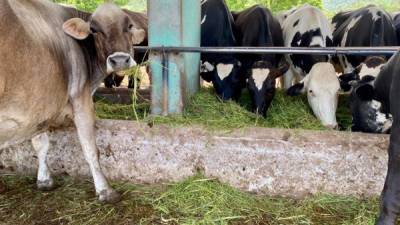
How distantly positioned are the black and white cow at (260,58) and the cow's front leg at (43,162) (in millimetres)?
2408

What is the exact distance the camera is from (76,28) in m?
4.26

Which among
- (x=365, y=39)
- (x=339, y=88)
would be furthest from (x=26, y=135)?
(x=365, y=39)

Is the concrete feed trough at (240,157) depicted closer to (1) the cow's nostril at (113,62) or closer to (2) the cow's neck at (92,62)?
(2) the cow's neck at (92,62)

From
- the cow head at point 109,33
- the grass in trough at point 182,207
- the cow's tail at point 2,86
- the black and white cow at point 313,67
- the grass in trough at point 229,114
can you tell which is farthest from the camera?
the black and white cow at point 313,67

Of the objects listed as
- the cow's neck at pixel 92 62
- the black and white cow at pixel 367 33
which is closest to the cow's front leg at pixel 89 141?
the cow's neck at pixel 92 62

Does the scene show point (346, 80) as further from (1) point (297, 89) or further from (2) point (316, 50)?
(2) point (316, 50)

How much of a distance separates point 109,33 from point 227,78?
2320 mm

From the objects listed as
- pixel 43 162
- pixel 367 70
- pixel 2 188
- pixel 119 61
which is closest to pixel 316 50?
pixel 367 70

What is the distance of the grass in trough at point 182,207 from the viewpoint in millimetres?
3963

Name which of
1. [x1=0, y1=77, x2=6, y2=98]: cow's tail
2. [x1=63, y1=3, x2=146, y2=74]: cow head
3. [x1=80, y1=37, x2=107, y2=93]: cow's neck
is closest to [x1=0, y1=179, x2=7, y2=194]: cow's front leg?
[x1=80, y1=37, x2=107, y2=93]: cow's neck

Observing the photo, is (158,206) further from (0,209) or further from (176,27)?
(176,27)

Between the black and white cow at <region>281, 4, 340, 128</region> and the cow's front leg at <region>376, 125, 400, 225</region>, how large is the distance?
1.88 metres

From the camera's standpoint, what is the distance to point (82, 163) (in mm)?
4785

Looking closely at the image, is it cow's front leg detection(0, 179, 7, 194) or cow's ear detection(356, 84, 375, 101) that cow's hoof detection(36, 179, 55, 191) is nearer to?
cow's front leg detection(0, 179, 7, 194)
